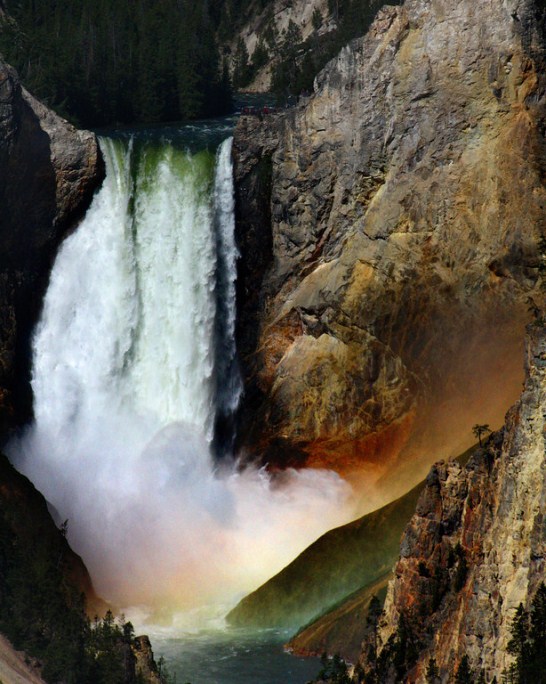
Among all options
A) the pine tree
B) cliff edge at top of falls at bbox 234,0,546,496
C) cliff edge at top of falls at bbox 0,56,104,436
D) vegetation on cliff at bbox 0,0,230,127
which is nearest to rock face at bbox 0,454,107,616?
cliff edge at top of falls at bbox 0,56,104,436

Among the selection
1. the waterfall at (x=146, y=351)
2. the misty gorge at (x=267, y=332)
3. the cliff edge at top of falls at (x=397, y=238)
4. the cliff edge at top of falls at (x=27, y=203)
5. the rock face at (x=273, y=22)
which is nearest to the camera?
the misty gorge at (x=267, y=332)

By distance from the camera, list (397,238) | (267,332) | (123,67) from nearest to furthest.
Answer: (397,238) → (267,332) → (123,67)

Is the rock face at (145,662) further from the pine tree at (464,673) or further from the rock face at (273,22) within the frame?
the rock face at (273,22)

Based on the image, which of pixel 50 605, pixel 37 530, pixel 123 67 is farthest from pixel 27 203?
pixel 50 605

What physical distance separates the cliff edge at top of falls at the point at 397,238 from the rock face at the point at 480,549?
79.7ft

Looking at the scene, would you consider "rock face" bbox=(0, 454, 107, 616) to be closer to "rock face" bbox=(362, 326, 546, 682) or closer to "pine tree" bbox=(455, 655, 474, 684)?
"rock face" bbox=(362, 326, 546, 682)

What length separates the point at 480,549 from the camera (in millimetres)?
61719

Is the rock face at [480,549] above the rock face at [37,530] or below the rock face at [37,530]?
below

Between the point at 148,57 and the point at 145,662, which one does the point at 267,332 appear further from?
the point at 148,57

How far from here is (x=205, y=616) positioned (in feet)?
284

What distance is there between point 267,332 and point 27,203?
13.5 metres

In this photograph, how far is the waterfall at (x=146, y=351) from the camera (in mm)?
95312

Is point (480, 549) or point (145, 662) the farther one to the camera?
point (145, 662)

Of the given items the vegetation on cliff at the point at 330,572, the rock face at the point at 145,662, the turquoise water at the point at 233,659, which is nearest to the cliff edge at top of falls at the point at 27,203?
the vegetation on cliff at the point at 330,572
